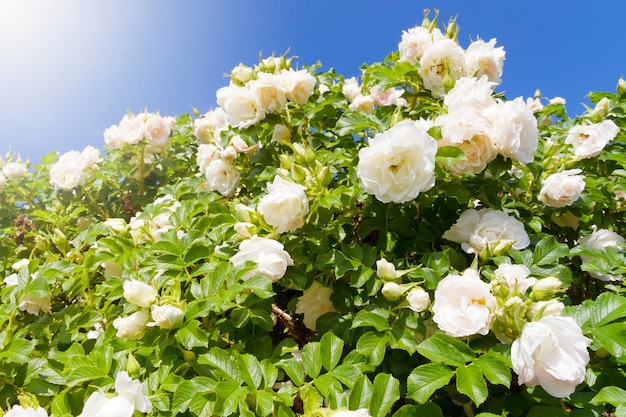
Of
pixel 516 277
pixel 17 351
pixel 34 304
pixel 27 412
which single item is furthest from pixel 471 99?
pixel 34 304

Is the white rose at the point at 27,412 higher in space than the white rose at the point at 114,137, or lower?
lower

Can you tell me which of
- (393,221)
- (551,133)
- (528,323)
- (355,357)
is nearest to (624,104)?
(551,133)

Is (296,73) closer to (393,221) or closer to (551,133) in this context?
(393,221)

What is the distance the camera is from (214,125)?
2865 millimetres

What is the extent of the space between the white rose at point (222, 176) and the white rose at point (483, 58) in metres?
1.11

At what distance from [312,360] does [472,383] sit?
40cm

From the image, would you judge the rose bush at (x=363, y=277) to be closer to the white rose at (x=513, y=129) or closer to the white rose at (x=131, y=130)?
the white rose at (x=513, y=129)

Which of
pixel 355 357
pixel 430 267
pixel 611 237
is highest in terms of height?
pixel 611 237

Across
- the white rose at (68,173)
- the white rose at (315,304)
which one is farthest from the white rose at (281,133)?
the white rose at (68,173)

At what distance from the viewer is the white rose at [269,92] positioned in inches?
74.7

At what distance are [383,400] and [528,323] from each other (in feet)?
1.18

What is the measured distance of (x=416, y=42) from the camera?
2.03 meters

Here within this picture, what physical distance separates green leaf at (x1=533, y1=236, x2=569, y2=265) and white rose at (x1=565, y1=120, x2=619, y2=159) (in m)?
0.83

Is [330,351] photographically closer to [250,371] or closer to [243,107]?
[250,371]
